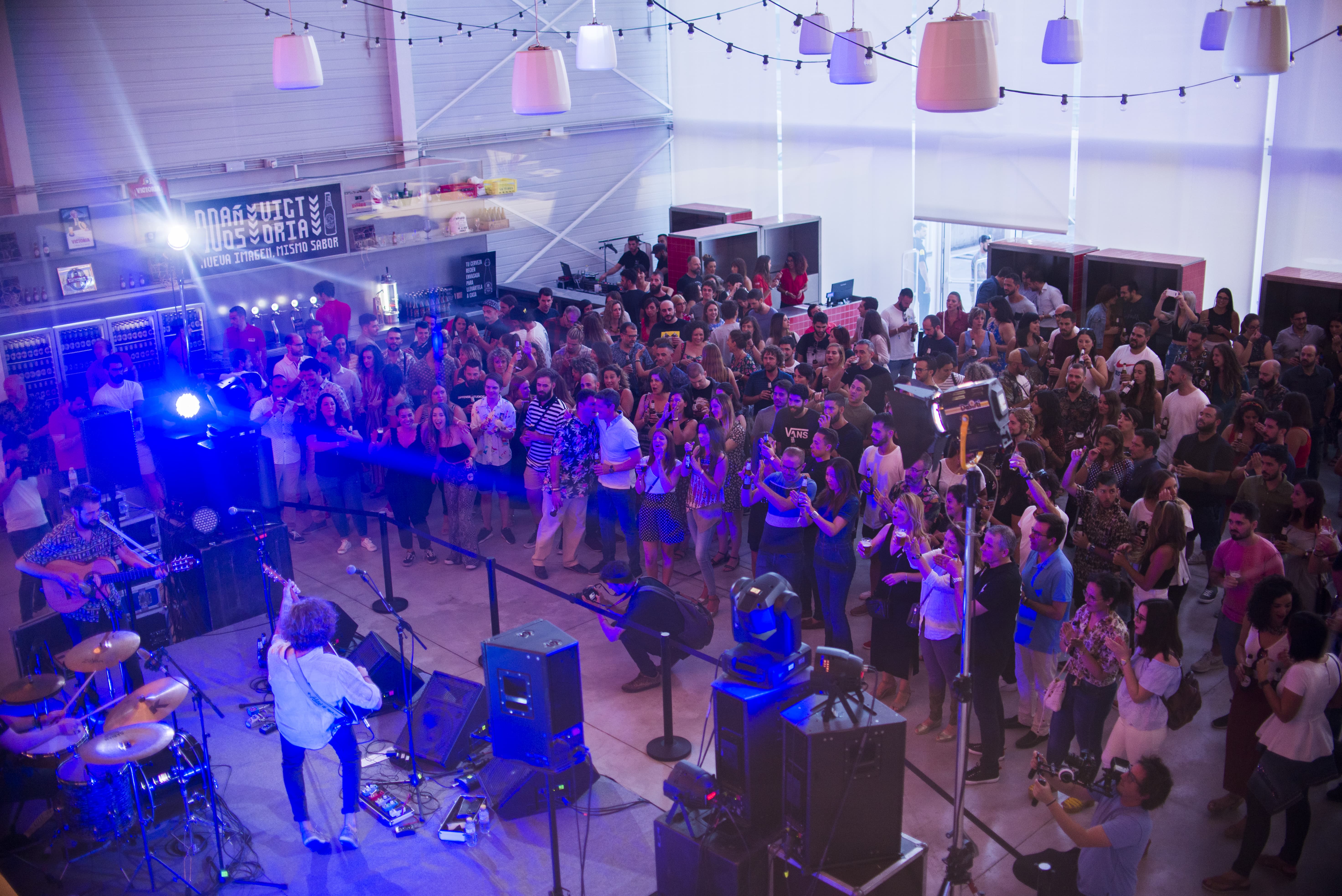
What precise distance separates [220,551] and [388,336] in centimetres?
273

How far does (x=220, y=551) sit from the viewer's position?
710 cm

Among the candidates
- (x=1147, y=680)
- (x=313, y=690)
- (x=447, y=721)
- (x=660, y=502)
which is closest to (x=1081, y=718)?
(x=1147, y=680)

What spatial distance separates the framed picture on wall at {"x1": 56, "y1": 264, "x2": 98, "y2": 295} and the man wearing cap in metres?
6.32

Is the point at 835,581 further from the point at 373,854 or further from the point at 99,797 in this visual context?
the point at 99,797

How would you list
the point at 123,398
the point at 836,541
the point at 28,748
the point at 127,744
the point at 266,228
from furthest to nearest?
1. the point at 266,228
2. the point at 123,398
3. the point at 836,541
4. the point at 28,748
5. the point at 127,744

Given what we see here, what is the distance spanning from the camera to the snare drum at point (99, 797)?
16.4ft

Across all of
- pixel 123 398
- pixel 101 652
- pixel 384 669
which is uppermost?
pixel 123 398

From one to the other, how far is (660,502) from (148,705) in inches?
132

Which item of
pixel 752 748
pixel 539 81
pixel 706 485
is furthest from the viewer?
pixel 706 485

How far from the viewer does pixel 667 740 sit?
569cm

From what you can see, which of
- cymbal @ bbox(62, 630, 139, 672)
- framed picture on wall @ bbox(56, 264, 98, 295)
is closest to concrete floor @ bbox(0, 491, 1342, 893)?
cymbal @ bbox(62, 630, 139, 672)

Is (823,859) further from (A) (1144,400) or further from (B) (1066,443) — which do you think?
(A) (1144,400)

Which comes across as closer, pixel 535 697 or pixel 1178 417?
pixel 535 697

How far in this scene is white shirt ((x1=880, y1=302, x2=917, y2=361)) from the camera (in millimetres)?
10586
